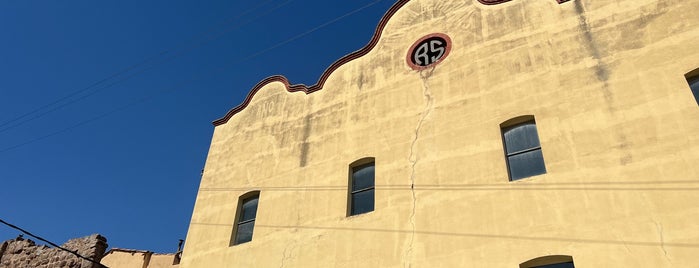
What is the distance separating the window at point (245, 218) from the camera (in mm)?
13388

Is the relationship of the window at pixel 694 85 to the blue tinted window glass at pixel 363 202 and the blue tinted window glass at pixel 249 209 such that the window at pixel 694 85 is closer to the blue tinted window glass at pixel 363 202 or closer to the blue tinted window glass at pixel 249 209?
the blue tinted window glass at pixel 363 202

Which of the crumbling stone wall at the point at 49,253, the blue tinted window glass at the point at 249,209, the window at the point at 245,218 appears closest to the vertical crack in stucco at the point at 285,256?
the window at the point at 245,218

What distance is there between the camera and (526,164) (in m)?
10.3

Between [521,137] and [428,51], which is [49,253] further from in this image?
[521,137]

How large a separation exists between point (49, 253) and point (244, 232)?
826 cm

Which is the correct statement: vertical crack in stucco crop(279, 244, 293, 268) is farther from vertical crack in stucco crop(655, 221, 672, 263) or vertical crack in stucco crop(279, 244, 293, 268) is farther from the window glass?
vertical crack in stucco crop(655, 221, 672, 263)

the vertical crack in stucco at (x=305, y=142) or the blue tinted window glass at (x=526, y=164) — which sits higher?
the vertical crack in stucco at (x=305, y=142)

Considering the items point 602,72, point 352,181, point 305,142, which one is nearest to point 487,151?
point 602,72

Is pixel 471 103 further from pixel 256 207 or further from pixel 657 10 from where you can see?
pixel 256 207

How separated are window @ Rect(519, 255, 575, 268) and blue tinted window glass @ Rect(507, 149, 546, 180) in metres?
1.85

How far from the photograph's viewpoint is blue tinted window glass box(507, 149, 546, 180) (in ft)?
33.1

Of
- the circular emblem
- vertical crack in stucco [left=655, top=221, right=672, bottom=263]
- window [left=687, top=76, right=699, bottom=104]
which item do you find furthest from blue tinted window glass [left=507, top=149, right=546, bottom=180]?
the circular emblem

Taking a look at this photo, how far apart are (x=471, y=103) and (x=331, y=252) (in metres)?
4.53

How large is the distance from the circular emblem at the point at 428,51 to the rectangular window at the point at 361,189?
2.94m
